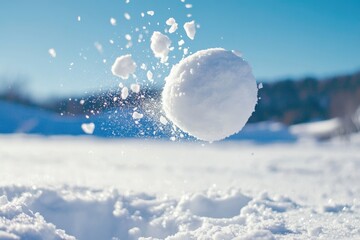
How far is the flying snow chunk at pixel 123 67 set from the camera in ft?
10.8

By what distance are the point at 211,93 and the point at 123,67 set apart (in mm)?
633

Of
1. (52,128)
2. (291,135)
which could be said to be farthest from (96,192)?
(291,135)

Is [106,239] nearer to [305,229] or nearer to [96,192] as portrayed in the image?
[96,192]

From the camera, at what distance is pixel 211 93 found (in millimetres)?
3062

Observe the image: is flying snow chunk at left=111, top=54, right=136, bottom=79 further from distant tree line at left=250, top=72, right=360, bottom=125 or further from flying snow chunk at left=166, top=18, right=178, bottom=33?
distant tree line at left=250, top=72, right=360, bottom=125

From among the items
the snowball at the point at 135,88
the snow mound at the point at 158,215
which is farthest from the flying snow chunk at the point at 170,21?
the snow mound at the point at 158,215

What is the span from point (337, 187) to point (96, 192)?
2.23 m

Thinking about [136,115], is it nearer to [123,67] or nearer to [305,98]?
[123,67]

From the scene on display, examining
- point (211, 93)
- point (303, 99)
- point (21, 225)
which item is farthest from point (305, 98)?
point (21, 225)

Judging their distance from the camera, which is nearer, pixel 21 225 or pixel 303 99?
pixel 21 225

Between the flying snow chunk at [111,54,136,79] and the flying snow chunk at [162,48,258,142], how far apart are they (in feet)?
0.91

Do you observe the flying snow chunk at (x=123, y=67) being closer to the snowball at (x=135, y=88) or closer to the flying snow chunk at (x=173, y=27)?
the snowball at (x=135, y=88)

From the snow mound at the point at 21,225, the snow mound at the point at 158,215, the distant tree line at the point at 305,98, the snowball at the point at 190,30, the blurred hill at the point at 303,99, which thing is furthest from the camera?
the distant tree line at the point at 305,98

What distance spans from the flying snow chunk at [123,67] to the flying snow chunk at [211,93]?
277mm
